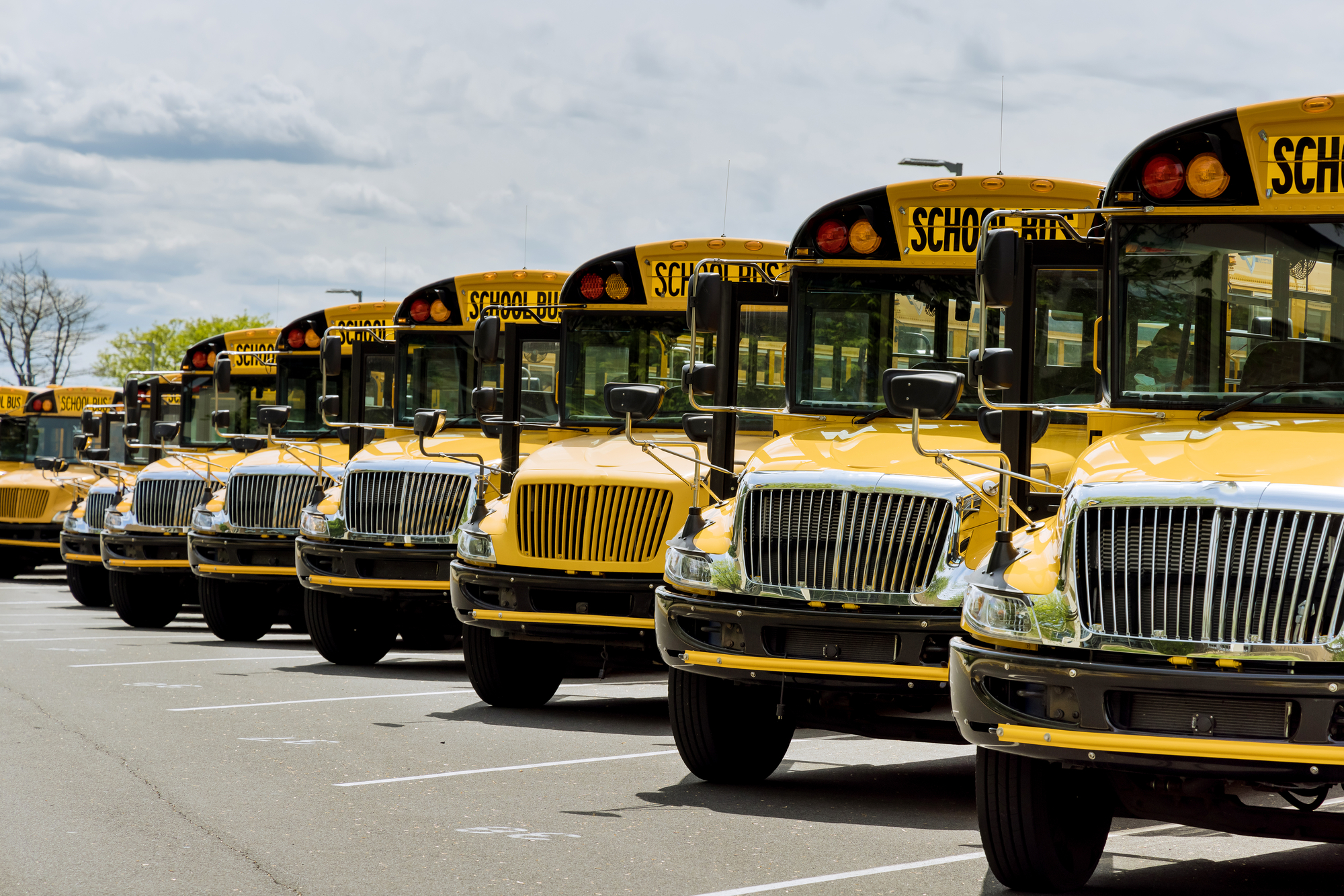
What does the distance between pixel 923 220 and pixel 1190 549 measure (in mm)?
3678

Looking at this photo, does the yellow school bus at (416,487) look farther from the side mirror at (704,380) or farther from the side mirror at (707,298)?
the side mirror at (707,298)

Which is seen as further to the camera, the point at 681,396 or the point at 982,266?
the point at 681,396

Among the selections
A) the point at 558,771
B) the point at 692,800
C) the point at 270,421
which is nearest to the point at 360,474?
the point at 270,421

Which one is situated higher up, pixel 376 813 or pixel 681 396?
pixel 681 396

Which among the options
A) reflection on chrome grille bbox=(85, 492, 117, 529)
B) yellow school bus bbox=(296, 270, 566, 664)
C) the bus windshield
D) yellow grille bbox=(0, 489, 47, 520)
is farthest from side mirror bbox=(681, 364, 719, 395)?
yellow grille bbox=(0, 489, 47, 520)

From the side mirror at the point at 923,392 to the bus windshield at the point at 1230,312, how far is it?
0.60 metres

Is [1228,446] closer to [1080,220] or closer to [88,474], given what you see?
[1080,220]

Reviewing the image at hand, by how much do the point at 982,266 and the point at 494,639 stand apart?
5.18m

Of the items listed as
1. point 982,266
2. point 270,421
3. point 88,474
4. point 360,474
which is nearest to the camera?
point 982,266

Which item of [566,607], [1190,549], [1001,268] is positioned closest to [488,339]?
[566,607]

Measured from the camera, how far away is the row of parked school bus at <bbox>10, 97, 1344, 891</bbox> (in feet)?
17.4

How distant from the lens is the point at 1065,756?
546 cm

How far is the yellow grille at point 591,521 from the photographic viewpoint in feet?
32.2

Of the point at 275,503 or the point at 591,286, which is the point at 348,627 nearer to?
the point at 275,503
